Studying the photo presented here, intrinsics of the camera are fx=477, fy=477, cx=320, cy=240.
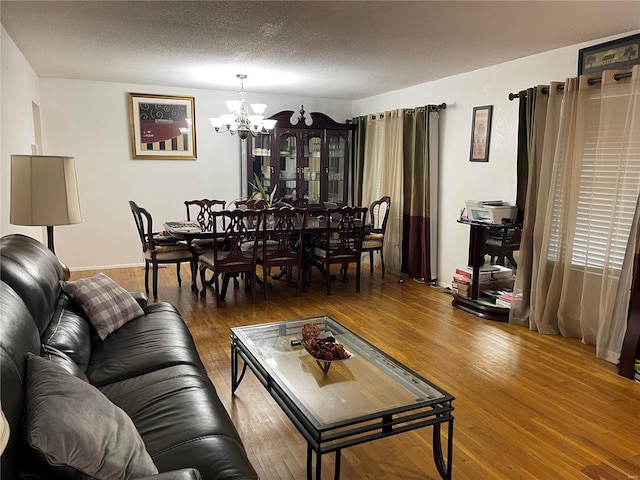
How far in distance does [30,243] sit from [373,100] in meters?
5.12

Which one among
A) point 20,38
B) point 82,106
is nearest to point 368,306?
point 20,38

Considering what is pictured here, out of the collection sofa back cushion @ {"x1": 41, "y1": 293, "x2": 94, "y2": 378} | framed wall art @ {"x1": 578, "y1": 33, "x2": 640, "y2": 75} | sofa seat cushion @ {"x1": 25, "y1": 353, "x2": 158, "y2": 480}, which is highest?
framed wall art @ {"x1": 578, "y1": 33, "x2": 640, "y2": 75}

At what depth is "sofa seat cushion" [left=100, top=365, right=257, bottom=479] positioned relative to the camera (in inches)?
58.3

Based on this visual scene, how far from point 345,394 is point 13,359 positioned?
1257 millimetres

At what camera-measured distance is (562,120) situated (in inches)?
149

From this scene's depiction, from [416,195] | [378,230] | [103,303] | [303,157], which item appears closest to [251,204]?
[303,157]

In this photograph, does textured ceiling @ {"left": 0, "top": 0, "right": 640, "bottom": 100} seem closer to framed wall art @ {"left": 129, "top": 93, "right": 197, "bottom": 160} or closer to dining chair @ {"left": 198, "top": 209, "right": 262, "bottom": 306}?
framed wall art @ {"left": 129, "top": 93, "right": 197, "bottom": 160}

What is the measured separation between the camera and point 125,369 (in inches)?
87.0

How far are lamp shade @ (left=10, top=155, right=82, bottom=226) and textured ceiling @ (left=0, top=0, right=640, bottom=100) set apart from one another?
101cm

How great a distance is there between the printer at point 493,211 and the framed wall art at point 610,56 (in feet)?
4.03

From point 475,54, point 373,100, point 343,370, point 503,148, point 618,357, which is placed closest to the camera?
point 343,370

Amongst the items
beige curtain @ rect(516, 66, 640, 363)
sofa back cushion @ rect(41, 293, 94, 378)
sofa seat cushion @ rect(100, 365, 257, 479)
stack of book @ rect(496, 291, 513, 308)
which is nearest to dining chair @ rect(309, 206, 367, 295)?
stack of book @ rect(496, 291, 513, 308)

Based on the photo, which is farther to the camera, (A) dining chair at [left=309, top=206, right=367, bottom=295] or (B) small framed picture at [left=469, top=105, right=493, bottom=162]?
(A) dining chair at [left=309, top=206, right=367, bottom=295]

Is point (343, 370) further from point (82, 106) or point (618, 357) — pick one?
point (82, 106)
